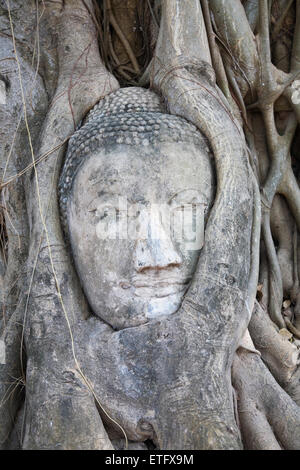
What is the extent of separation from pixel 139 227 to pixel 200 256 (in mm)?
247

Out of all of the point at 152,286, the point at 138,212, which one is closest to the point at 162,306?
the point at 152,286

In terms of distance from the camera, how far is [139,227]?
83.0 inches

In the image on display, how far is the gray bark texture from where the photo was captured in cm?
195

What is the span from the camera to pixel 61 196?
2314mm

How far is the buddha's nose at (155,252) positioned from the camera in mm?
2066

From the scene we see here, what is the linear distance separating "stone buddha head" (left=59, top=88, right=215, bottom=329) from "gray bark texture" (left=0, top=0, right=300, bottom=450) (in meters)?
0.06

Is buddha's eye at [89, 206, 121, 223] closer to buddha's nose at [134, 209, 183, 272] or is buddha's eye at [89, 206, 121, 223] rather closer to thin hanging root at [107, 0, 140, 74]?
buddha's nose at [134, 209, 183, 272]

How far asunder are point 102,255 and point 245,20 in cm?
134

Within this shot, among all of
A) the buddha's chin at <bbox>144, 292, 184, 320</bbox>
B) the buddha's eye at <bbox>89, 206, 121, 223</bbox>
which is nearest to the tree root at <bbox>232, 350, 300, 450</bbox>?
the buddha's chin at <bbox>144, 292, 184, 320</bbox>

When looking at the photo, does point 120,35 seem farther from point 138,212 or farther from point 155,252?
point 155,252

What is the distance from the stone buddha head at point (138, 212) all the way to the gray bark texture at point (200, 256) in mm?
60

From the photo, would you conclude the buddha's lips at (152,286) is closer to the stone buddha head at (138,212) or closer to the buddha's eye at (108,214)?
the stone buddha head at (138,212)

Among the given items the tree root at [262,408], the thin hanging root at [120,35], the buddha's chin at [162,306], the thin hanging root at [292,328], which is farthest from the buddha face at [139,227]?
the thin hanging root at [120,35]
